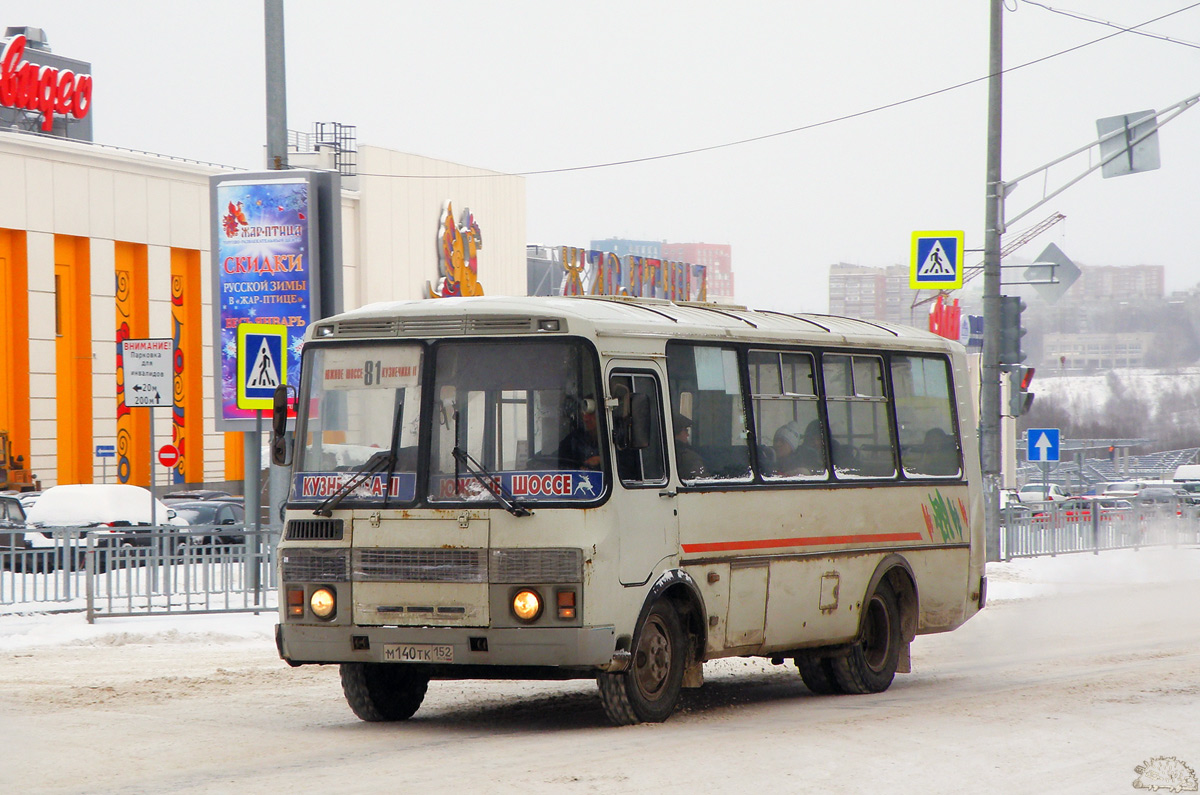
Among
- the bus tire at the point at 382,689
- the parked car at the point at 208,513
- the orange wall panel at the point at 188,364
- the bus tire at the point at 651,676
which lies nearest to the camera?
the bus tire at the point at 651,676

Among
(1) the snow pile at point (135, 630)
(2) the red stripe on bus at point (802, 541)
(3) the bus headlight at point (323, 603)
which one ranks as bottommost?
(1) the snow pile at point (135, 630)

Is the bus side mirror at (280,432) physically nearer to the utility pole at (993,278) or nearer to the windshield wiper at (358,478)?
the windshield wiper at (358,478)

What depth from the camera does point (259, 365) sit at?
18.1 m

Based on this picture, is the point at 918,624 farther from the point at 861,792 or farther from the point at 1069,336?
the point at 1069,336

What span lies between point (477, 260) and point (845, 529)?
50424 millimetres

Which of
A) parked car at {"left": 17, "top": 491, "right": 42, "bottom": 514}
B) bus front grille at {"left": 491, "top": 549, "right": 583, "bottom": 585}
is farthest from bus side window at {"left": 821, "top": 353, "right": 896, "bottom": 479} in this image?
parked car at {"left": 17, "top": 491, "right": 42, "bottom": 514}

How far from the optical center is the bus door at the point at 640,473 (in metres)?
10.3

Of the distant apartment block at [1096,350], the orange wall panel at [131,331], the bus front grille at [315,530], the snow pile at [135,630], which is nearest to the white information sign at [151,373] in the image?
the snow pile at [135,630]

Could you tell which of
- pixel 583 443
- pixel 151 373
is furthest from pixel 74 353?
pixel 583 443

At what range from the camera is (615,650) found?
10.1m

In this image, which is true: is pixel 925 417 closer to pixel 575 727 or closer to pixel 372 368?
pixel 575 727

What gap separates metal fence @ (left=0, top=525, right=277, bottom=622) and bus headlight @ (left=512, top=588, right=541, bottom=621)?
928 centimetres

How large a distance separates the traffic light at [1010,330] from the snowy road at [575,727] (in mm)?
8372

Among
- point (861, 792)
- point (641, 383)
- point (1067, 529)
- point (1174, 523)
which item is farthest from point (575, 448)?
point (1174, 523)
